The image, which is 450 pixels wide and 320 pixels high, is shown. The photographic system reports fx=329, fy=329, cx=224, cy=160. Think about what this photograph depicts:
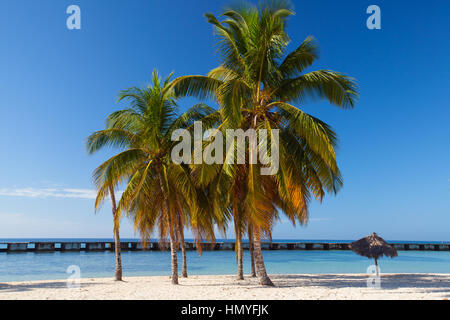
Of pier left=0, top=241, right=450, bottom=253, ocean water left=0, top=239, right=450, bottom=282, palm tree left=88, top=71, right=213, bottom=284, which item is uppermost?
palm tree left=88, top=71, right=213, bottom=284

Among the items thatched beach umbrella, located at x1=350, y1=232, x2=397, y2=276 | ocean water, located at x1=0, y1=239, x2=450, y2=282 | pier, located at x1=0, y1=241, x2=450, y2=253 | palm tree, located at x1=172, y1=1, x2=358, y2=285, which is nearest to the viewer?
palm tree, located at x1=172, y1=1, x2=358, y2=285

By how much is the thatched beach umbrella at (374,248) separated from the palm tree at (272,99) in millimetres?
6251

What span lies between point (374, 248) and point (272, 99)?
381 inches

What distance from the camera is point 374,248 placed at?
53.6 feet

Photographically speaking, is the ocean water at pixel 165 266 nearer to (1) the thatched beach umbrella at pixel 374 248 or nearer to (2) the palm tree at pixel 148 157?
(1) the thatched beach umbrella at pixel 374 248

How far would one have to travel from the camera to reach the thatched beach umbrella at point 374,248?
53.2ft

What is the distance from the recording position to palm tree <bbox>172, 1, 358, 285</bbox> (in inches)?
407

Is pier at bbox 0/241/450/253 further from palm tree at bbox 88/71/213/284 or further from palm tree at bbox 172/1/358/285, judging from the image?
palm tree at bbox 172/1/358/285

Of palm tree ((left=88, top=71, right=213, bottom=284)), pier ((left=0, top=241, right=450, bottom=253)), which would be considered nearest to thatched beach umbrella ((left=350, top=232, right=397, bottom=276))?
palm tree ((left=88, top=71, right=213, bottom=284))

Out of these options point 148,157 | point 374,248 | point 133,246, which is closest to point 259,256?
point 148,157

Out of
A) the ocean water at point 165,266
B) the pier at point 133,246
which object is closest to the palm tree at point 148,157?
the ocean water at point 165,266

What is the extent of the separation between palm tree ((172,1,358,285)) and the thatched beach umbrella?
6251 mm
